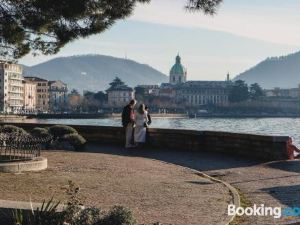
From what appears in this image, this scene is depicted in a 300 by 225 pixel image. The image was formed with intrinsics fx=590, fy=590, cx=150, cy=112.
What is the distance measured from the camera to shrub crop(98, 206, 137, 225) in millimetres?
7246

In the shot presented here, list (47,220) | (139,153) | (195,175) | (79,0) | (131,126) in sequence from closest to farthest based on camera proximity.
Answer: (47,220), (79,0), (195,175), (139,153), (131,126)

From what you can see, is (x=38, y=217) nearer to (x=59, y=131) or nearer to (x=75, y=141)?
(x=75, y=141)

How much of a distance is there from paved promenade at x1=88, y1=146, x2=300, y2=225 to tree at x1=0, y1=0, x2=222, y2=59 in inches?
190

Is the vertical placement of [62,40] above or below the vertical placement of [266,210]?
above

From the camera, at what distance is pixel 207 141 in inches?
886

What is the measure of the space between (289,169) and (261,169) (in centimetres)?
84

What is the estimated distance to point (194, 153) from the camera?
2175cm

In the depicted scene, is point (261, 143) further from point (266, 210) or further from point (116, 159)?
point (266, 210)

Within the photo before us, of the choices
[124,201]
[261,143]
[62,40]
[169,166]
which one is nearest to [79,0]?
[62,40]

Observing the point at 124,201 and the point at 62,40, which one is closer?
the point at 124,201

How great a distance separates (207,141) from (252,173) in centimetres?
693

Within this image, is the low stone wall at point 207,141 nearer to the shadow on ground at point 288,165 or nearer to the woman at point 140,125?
the woman at point 140,125

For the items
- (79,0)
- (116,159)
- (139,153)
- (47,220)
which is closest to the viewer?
(47,220)

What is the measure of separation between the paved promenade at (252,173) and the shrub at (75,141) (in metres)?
0.78
